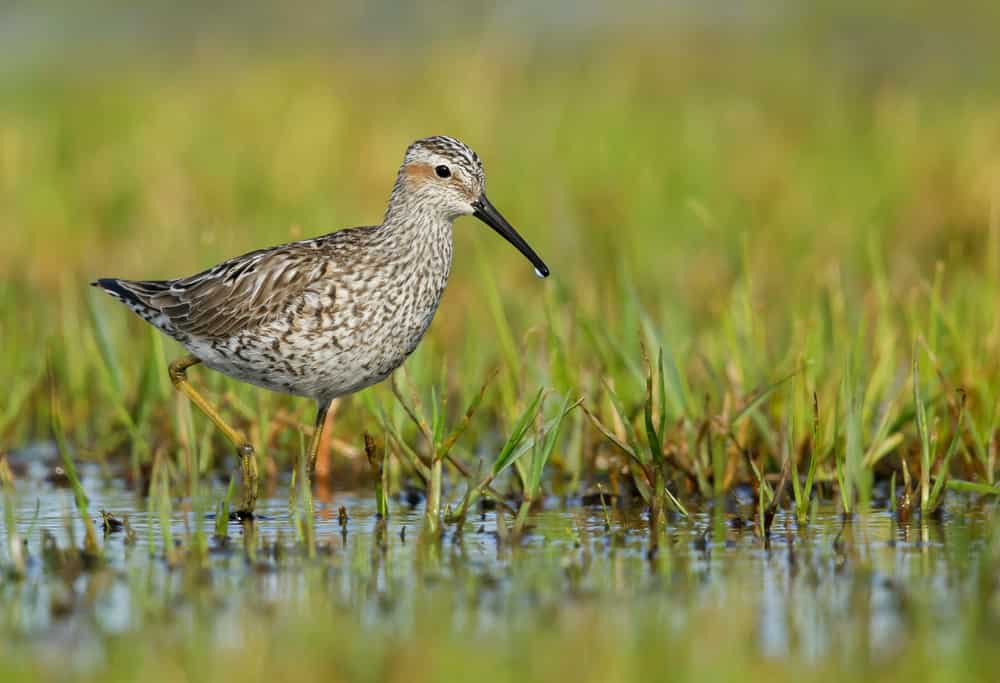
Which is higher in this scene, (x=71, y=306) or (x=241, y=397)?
(x=71, y=306)

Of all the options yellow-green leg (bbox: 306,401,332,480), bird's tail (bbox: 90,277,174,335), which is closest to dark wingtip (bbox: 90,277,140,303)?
bird's tail (bbox: 90,277,174,335)

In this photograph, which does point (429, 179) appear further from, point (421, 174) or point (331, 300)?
point (331, 300)

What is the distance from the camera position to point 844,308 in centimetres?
974

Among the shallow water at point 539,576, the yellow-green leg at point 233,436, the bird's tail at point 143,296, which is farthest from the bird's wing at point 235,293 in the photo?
the shallow water at point 539,576

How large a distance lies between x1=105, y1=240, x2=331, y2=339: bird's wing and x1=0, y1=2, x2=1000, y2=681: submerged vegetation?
0.46m

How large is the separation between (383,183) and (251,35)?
10340mm

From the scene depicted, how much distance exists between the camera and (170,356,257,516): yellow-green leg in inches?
325

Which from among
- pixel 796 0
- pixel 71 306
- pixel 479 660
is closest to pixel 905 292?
→ pixel 71 306

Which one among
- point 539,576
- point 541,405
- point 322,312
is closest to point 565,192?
point 322,312

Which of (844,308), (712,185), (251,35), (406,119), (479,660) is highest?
(251,35)

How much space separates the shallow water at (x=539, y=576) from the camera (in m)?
5.98

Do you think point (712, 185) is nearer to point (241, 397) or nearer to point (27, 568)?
point (241, 397)

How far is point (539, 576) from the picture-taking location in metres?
6.70

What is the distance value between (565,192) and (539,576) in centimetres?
815
